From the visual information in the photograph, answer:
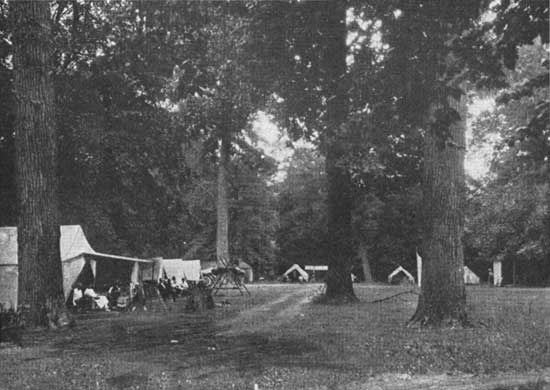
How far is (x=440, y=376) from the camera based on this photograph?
8422 millimetres

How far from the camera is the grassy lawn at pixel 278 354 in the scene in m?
8.29

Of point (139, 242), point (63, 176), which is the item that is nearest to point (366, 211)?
point (139, 242)

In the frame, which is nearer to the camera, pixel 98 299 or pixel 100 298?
pixel 98 299

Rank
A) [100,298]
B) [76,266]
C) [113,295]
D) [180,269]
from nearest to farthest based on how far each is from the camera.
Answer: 1. [76,266]
2. [100,298]
3. [113,295]
4. [180,269]

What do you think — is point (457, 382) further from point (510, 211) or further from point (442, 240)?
point (510, 211)

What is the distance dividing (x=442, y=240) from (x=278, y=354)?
549 centimetres

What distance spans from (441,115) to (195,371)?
172 inches

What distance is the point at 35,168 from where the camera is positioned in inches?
602

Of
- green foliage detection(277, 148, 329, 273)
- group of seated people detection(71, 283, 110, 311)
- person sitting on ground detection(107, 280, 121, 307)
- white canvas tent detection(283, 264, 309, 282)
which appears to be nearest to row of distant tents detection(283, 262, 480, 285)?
white canvas tent detection(283, 264, 309, 282)

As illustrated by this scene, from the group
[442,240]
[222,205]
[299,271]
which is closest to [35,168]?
[442,240]

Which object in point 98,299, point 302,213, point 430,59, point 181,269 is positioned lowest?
point 98,299

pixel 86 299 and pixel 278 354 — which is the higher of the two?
pixel 86 299

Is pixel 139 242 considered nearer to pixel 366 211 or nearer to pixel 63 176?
pixel 63 176

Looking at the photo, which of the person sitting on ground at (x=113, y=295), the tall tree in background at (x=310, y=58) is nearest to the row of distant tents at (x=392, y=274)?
the person sitting on ground at (x=113, y=295)
